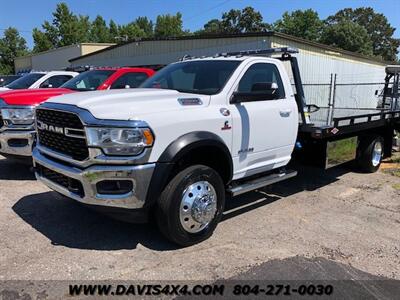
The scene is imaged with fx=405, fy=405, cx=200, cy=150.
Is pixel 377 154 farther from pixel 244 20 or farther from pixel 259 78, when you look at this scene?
pixel 244 20

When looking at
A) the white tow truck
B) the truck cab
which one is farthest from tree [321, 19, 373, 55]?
the truck cab

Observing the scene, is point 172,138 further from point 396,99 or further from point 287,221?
point 396,99

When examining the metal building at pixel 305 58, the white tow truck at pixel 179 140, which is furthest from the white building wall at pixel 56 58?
the white tow truck at pixel 179 140

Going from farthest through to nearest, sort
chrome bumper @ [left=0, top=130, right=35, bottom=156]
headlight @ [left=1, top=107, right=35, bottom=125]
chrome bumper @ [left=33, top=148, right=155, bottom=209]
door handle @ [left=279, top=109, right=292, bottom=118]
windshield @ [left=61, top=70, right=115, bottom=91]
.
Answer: windshield @ [left=61, top=70, right=115, bottom=91]
headlight @ [left=1, top=107, right=35, bottom=125]
chrome bumper @ [left=0, top=130, right=35, bottom=156]
door handle @ [left=279, top=109, right=292, bottom=118]
chrome bumper @ [left=33, top=148, right=155, bottom=209]

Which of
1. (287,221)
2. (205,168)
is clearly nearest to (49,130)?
(205,168)

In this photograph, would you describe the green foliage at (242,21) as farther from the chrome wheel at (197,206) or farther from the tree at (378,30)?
the chrome wheel at (197,206)

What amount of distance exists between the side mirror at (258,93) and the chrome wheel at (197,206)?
111 centimetres

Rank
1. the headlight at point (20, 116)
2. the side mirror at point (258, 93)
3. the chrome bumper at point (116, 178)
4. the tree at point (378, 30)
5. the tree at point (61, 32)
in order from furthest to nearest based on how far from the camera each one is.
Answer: the tree at point (378, 30), the tree at point (61, 32), the headlight at point (20, 116), the side mirror at point (258, 93), the chrome bumper at point (116, 178)

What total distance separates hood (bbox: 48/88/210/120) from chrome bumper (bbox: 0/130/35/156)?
235cm

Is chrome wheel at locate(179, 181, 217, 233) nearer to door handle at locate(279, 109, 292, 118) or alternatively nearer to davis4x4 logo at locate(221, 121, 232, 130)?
davis4x4 logo at locate(221, 121, 232, 130)

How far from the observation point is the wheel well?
14.0 feet

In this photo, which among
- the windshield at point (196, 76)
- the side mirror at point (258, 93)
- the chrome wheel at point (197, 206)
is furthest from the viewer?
the windshield at point (196, 76)

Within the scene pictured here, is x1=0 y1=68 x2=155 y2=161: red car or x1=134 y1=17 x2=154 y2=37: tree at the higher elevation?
x1=134 y1=17 x2=154 y2=37: tree

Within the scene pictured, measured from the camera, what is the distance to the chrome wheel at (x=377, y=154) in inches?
315
